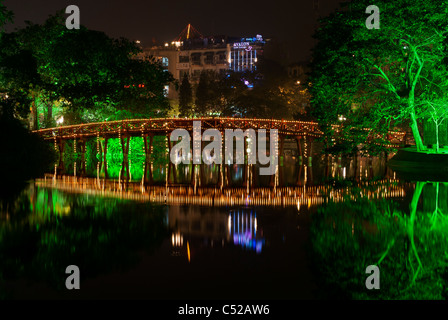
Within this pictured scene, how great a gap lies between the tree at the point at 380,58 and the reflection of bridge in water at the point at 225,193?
7.72 metres

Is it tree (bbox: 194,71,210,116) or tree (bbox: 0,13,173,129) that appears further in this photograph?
tree (bbox: 194,71,210,116)

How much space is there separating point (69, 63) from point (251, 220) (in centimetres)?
2984

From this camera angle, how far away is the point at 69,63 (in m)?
38.9

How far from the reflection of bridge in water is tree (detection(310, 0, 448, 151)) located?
7725mm

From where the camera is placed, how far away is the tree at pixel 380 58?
28344 mm

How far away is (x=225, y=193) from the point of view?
2027 centimetres

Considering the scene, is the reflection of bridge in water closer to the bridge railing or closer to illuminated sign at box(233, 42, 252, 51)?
the bridge railing

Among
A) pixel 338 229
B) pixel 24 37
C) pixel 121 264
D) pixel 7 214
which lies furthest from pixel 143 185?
pixel 24 37

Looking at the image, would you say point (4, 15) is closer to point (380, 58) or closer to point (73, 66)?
point (73, 66)

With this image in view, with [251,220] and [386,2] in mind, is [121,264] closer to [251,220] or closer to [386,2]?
[251,220]

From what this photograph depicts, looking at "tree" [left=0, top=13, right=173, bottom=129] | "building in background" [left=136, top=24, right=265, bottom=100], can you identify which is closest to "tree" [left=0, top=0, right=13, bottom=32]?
"tree" [left=0, top=13, right=173, bottom=129]

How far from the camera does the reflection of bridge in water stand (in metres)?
17.6

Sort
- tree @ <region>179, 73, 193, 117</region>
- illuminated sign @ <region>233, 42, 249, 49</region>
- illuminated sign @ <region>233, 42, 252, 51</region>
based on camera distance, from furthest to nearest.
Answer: illuminated sign @ <region>233, 42, 249, 49</region> → illuminated sign @ <region>233, 42, 252, 51</region> → tree @ <region>179, 73, 193, 117</region>

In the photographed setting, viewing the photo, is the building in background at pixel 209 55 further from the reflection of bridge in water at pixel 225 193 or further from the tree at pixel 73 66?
the reflection of bridge in water at pixel 225 193
